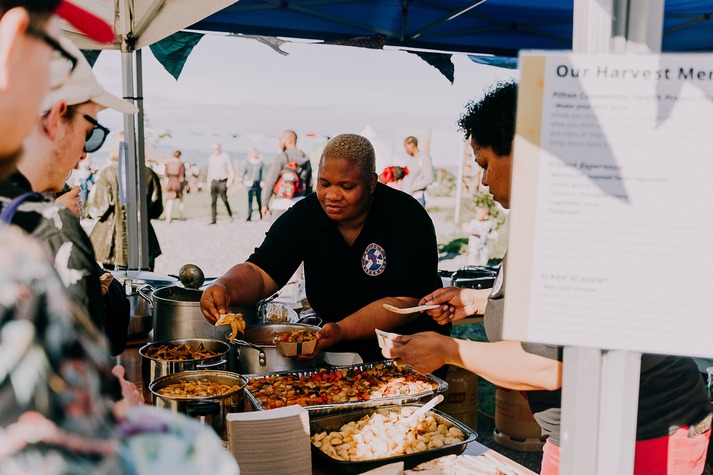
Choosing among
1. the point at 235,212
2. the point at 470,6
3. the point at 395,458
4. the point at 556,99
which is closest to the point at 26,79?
the point at 556,99

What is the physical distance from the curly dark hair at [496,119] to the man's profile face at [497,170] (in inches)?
0.6

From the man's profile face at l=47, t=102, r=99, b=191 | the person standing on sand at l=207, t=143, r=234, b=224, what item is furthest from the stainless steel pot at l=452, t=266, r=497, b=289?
the person standing on sand at l=207, t=143, r=234, b=224

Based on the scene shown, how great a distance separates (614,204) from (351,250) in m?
1.75

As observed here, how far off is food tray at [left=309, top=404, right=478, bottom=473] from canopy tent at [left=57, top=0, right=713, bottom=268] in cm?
299

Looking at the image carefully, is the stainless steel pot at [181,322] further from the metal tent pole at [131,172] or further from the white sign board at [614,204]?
the metal tent pole at [131,172]

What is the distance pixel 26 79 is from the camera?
2.32 ft

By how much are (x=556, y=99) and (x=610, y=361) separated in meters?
0.40

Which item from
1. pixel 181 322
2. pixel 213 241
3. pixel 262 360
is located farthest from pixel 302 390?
pixel 213 241

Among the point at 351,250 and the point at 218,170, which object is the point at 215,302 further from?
the point at 218,170

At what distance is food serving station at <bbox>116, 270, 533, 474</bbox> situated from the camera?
1567 mm

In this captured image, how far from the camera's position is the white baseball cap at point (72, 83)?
0.77m

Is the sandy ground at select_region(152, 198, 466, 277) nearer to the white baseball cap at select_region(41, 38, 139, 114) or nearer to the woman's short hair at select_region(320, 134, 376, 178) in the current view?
the woman's short hair at select_region(320, 134, 376, 178)

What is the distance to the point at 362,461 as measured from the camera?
5.01ft

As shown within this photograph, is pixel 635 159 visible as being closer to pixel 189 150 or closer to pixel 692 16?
pixel 692 16
